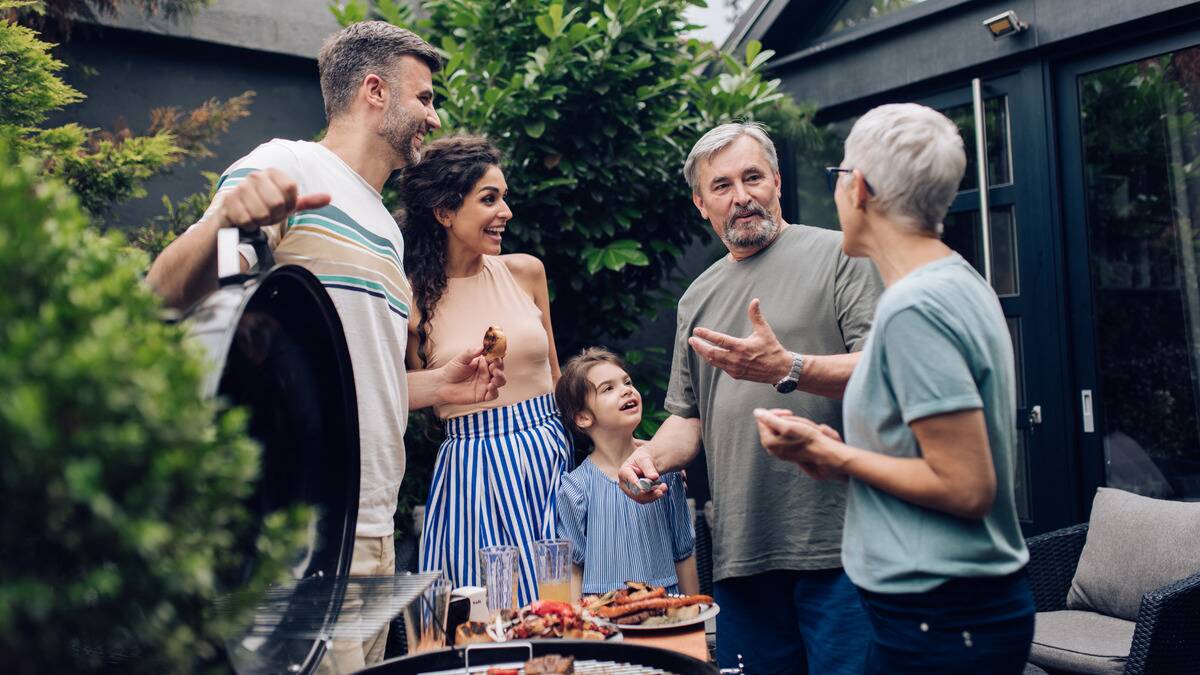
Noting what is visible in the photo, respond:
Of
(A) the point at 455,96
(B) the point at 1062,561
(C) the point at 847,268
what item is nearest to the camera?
(C) the point at 847,268

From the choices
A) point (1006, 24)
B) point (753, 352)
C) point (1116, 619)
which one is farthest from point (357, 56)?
point (1116, 619)

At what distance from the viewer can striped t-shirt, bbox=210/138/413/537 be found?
1.91m

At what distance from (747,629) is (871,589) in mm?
979

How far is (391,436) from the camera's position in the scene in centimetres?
201

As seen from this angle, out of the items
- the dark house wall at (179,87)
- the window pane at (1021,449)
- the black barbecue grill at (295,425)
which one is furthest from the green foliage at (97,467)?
the window pane at (1021,449)

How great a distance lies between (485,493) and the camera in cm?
289

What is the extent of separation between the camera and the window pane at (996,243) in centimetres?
435

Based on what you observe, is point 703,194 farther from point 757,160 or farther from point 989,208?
point 989,208

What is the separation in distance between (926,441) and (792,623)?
1138 millimetres

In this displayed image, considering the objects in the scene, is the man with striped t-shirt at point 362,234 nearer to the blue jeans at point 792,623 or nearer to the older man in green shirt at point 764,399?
the older man in green shirt at point 764,399

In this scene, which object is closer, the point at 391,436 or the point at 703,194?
the point at 391,436

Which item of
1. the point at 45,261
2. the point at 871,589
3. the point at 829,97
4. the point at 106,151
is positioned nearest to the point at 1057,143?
the point at 829,97

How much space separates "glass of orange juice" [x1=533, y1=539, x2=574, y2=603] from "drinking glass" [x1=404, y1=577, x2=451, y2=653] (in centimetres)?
31

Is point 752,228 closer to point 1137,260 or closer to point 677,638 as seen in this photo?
point 677,638
